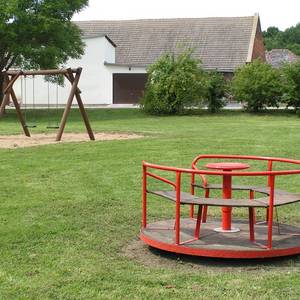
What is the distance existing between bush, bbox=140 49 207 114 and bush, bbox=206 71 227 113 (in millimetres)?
510

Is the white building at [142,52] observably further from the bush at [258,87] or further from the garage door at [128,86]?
the bush at [258,87]

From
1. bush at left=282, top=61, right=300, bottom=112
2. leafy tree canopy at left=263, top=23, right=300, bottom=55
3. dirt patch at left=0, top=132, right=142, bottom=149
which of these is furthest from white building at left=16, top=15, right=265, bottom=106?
leafy tree canopy at left=263, top=23, right=300, bottom=55

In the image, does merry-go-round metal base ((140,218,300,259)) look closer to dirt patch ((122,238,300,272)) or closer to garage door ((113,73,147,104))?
dirt patch ((122,238,300,272))

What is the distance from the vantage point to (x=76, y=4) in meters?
31.4

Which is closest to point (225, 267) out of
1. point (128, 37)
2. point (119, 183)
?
point (119, 183)

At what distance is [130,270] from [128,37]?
154 ft

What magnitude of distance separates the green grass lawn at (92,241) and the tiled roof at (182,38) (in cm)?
3453

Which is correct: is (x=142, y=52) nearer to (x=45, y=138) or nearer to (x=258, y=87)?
(x=258, y=87)

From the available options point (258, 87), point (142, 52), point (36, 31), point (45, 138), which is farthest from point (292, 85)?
point (142, 52)

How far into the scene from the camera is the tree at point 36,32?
2886 centimetres

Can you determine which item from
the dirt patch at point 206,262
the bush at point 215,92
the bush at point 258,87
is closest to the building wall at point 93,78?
the bush at point 215,92

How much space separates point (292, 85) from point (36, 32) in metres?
12.7

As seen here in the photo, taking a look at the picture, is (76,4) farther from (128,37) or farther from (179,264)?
(179,264)

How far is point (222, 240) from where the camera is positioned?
5922 mm
